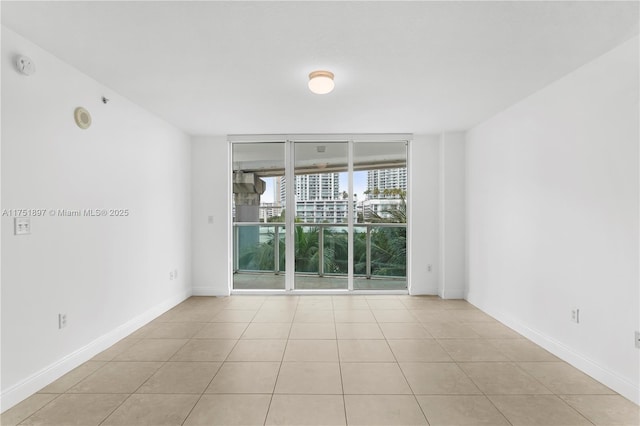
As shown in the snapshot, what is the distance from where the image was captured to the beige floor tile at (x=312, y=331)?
315cm

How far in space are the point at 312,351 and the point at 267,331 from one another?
679mm

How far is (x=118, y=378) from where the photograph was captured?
7.75 feet

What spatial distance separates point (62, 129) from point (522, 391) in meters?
3.79

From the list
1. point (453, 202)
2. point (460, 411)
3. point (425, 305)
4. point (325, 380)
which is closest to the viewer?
point (460, 411)

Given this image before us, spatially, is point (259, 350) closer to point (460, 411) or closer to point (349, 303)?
point (460, 411)

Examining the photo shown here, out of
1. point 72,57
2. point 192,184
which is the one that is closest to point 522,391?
point 72,57

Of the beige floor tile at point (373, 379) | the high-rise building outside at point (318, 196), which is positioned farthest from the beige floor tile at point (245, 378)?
the high-rise building outside at point (318, 196)

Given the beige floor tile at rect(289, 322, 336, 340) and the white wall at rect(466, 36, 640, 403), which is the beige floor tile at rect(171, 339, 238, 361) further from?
the white wall at rect(466, 36, 640, 403)

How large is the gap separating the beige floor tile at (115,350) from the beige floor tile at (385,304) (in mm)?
2668

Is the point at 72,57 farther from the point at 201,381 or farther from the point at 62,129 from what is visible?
the point at 201,381

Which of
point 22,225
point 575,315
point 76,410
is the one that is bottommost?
point 76,410

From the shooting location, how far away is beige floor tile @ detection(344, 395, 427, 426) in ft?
6.12

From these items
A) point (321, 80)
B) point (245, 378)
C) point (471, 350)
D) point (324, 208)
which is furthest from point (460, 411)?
point (324, 208)

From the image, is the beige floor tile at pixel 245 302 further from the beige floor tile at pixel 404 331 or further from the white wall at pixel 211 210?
the beige floor tile at pixel 404 331
